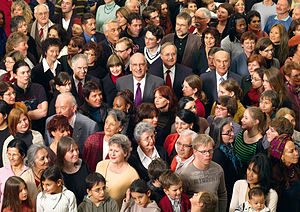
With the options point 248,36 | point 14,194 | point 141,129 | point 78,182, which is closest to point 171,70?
point 248,36

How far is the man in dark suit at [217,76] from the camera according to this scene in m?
10.8

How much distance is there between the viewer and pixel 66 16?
13258 millimetres

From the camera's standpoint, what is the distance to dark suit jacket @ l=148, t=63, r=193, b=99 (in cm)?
1102

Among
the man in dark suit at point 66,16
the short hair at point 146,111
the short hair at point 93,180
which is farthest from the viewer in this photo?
the man in dark suit at point 66,16

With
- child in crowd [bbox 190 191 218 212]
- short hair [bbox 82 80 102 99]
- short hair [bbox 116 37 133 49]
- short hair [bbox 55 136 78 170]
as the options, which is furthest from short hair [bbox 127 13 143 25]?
child in crowd [bbox 190 191 218 212]

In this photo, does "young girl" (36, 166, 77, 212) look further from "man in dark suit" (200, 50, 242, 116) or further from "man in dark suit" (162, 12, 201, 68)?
"man in dark suit" (162, 12, 201, 68)

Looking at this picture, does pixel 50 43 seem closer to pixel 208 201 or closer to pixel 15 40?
pixel 15 40

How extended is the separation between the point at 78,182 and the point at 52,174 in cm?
55

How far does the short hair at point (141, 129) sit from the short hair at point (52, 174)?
46.5 inches

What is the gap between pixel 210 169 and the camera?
8.45 meters

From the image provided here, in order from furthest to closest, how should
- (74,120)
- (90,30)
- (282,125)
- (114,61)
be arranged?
(90,30) → (114,61) → (74,120) → (282,125)

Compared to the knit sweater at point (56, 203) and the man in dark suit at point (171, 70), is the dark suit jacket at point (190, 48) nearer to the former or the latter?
the man in dark suit at point (171, 70)

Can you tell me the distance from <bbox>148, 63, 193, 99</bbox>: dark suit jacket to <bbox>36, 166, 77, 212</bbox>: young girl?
11.0 ft

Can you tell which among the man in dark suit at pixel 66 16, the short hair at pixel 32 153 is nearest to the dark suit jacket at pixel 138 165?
the short hair at pixel 32 153
